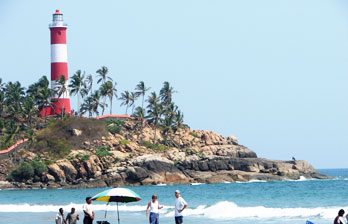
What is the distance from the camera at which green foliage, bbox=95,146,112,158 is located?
3083 inches

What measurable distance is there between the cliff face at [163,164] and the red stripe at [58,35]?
11.8 metres

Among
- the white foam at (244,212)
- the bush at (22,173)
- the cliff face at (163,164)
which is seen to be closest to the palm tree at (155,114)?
the cliff face at (163,164)

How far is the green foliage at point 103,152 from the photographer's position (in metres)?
78.3

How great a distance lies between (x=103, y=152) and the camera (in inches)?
3110

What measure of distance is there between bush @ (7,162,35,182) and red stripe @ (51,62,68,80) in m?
12.4

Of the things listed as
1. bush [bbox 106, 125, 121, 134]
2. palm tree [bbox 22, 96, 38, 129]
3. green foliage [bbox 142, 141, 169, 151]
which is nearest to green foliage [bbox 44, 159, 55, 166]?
palm tree [bbox 22, 96, 38, 129]

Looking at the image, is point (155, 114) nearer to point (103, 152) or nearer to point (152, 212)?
point (103, 152)

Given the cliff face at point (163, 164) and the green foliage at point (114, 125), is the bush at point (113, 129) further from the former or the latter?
the cliff face at point (163, 164)

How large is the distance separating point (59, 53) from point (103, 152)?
1286 centimetres

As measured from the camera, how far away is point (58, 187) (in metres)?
73.4

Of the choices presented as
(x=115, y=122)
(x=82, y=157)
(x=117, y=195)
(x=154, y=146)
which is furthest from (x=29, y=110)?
(x=117, y=195)

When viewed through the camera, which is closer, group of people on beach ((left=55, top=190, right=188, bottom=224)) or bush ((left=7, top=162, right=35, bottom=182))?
group of people on beach ((left=55, top=190, right=188, bottom=224))

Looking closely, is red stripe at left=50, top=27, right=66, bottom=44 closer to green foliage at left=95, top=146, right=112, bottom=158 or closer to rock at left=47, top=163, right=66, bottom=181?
green foliage at left=95, top=146, right=112, bottom=158

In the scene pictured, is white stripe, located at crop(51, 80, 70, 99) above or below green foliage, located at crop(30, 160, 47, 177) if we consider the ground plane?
above
